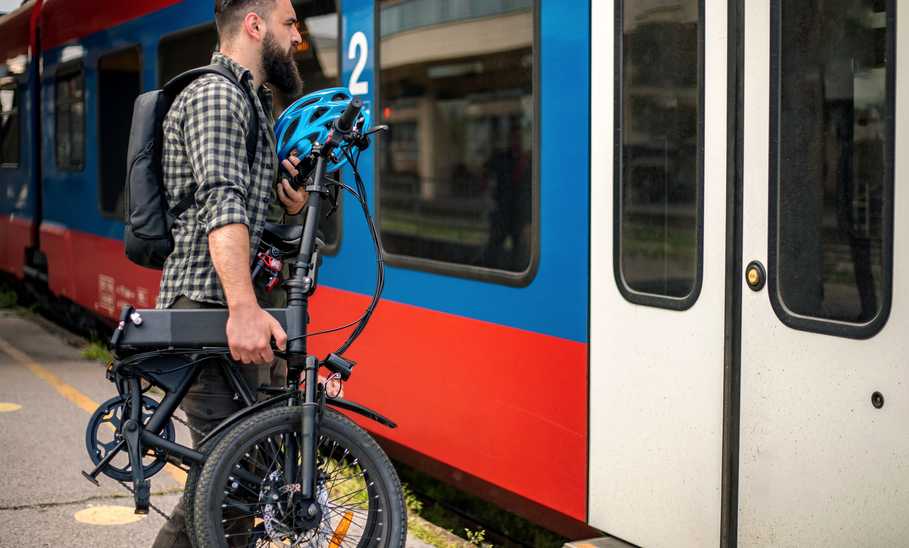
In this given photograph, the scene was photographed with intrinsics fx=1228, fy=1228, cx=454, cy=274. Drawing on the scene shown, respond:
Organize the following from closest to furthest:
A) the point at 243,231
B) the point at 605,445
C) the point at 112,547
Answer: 1. the point at 243,231
2. the point at 605,445
3. the point at 112,547

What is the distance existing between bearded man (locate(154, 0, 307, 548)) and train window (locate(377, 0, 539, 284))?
122 centimetres

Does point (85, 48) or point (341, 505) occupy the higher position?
point (85, 48)

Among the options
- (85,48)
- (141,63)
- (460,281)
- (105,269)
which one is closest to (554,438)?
(460,281)

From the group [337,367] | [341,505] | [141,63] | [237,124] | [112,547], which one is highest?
[141,63]

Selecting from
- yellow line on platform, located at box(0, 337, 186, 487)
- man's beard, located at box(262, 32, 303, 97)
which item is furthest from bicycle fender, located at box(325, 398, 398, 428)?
yellow line on platform, located at box(0, 337, 186, 487)

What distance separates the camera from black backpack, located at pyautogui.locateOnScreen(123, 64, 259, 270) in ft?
10.5

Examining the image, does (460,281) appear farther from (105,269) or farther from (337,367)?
(105,269)

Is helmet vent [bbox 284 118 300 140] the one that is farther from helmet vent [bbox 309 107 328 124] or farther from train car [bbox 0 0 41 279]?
train car [bbox 0 0 41 279]

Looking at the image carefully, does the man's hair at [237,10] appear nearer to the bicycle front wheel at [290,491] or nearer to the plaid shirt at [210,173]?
the plaid shirt at [210,173]

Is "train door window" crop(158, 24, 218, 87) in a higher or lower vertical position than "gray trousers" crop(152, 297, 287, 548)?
higher

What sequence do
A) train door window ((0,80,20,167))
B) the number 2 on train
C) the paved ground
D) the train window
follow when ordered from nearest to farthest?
the train window, the paved ground, the number 2 on train, train door window ((0,80,20,167))

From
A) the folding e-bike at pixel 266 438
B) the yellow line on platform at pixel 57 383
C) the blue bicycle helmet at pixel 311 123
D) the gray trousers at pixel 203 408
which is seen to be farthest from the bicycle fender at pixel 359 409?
the yellow line on platform at pixel 57 383

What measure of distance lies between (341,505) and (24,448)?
3.43m

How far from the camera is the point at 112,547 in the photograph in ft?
15.2
